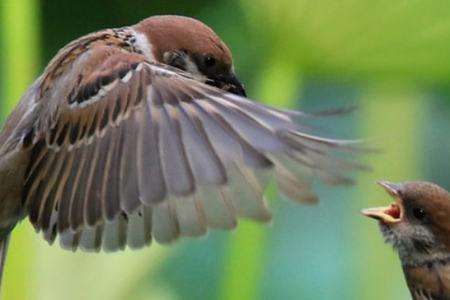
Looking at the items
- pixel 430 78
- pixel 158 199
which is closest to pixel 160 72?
pixel 158 199

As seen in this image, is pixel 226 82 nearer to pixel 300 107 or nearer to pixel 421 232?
pixel 421 232

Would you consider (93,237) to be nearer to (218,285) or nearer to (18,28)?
(18,28)

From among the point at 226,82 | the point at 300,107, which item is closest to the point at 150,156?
the point at 226,82

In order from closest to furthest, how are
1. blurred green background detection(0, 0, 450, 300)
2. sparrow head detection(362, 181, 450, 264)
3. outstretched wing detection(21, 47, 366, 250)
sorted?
outstretched wing detection(21, 47, 366, 250)
sparrow head detection(362, 181, 450, 264)
blurred green background detection(0, 0, 450, 300)

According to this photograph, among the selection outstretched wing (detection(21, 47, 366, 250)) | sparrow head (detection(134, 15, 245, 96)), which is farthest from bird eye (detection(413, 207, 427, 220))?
outstretched wing (detection(21, 47, 366, 250))

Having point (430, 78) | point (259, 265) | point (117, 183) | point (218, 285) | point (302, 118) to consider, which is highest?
point (302, 118)

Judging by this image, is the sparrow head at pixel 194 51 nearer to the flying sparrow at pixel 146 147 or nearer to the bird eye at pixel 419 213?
the flying sparrow at pixel 146 147

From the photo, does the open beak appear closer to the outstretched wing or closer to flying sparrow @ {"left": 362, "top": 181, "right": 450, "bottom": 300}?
flying sparrow @ {"left": 362, "top": 181, "right": 450, "bottom": 300}
